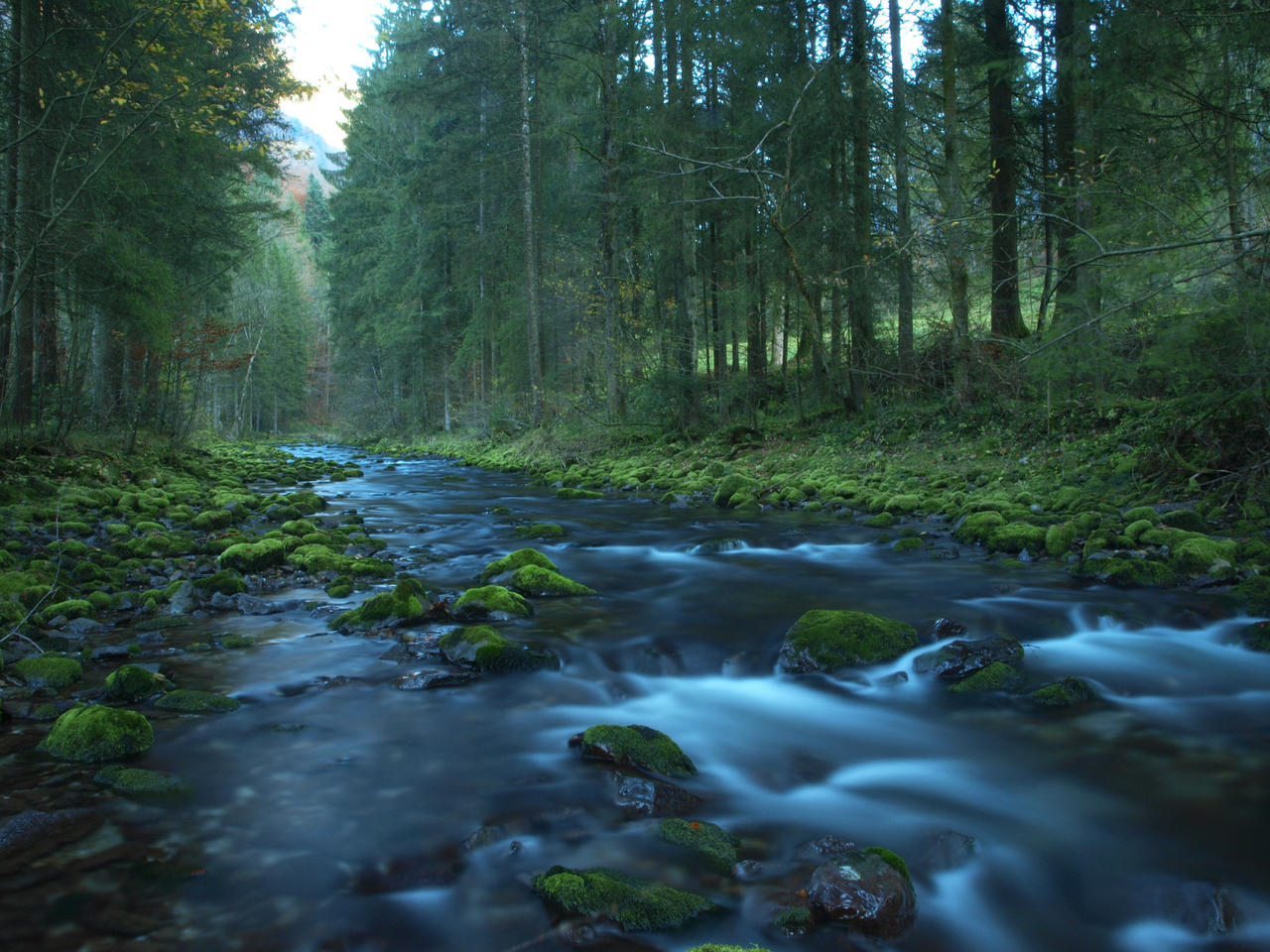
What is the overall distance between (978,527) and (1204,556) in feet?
7.27

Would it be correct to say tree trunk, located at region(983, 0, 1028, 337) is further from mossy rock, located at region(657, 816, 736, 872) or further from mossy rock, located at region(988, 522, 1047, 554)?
mossy rock, located at region(657, 816, 736, 872)

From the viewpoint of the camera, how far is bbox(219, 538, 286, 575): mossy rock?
724cm

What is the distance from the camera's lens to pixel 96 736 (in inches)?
141

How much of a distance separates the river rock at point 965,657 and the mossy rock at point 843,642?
228 millimetres

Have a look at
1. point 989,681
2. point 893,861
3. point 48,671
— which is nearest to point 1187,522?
point 989,681

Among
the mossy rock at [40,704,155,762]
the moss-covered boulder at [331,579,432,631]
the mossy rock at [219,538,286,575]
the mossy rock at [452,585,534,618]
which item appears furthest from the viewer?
the mossy rock at [219,538,286,575]

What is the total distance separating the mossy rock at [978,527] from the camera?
819 cm

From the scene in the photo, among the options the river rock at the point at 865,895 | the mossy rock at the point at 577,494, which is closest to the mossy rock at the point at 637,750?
the river rock at the point at 865,895

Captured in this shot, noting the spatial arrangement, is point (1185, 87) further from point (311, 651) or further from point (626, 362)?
point (626, 362)

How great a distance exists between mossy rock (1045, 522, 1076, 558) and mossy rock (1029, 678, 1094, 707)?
123 inches

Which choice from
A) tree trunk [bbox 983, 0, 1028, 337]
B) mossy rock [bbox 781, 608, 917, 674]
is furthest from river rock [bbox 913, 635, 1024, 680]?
tree trunk [bbox 983, 0, 1028, 337]

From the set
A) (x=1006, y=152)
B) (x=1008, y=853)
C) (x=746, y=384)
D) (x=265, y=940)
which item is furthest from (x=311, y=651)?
(x=1006, y=152)

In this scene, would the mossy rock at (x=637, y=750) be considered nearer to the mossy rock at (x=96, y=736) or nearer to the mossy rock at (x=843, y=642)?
the mossy rock at (x=843, y=642)

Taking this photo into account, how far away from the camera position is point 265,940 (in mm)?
2498
